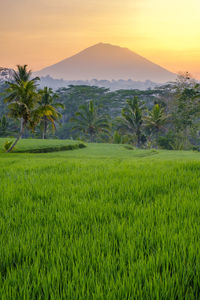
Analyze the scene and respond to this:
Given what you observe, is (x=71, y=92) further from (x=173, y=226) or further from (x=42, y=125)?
(x=173, y=226)

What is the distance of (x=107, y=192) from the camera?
10.6 feet

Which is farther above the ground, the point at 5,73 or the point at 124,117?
the point at 5,73

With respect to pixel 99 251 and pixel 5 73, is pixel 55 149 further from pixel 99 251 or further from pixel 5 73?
pixel 5 73

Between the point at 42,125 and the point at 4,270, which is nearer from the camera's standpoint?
the point at 4,270

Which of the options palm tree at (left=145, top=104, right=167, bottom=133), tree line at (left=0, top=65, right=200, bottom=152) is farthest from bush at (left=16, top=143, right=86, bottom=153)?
palm tree at (left=145, top=104, right=167, bottom=133)

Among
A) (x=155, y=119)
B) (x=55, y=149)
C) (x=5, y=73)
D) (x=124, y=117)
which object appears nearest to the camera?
(x=55, y=149)

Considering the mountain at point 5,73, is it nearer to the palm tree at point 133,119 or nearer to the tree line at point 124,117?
the tree line at point 124,117

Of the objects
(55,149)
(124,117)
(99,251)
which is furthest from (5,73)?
(99,251)

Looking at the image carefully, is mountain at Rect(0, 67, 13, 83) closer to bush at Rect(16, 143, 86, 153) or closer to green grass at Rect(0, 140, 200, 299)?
bush at Rect(16, 143, 86, 153)

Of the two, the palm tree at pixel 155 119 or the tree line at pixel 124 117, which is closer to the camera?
the tree line at pixel 124 117

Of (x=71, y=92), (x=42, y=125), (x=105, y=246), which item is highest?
(x=71, y=92)

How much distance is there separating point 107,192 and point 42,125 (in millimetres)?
27253

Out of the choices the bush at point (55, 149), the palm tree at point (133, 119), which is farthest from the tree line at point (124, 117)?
the bush at point (55, 149)

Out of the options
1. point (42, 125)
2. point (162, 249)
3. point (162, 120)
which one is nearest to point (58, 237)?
point (162, 249)
